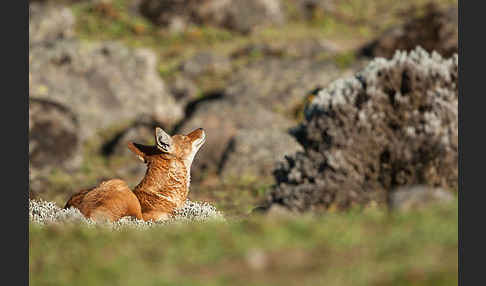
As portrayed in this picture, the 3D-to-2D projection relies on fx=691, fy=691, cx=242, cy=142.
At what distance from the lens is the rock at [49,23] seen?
29.5 metres

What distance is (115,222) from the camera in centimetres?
834

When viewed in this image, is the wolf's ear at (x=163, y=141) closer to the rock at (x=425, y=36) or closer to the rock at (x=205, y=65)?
the rock at (x=425, y=36)

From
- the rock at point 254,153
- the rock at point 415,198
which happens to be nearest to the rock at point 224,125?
the rock at point 254,153

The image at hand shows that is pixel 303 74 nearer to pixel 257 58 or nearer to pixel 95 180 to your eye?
pixel 257 58

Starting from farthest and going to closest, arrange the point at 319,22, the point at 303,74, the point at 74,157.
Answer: the point at 319,22
the point at 303,74
the point at 74,157

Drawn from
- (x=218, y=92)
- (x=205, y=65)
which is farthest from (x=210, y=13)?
(x=218, y=92)

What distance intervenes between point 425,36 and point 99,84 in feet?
38.2

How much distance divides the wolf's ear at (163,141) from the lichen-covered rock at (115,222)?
87 cm

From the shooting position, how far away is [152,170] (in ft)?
31.1

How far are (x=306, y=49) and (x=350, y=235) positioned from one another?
2456cm

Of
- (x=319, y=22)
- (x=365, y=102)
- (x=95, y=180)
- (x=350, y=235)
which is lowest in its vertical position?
(x=350, y=235)

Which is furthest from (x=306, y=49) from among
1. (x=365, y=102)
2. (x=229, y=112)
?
(x=365, y=102)

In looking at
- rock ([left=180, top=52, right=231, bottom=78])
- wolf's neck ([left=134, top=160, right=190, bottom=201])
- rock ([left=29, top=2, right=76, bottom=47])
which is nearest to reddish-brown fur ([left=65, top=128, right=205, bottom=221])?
wolf's neck ([left=134, top=160, right=190, bottom=201])

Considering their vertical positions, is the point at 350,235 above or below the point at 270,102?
below
